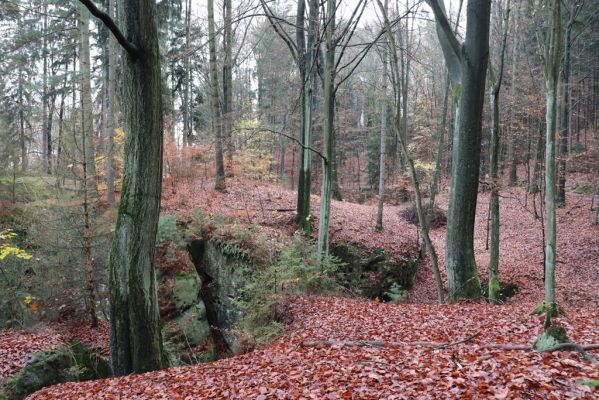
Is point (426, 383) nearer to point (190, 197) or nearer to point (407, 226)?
point (190, 197)

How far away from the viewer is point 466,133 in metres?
6.76

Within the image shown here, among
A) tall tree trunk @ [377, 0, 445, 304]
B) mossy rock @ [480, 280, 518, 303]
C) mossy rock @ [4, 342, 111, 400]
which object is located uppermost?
tall tree trunk @ [377, 0, 445, 304]

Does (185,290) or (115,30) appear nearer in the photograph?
(115,30)

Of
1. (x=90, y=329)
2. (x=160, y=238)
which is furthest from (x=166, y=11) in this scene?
(x=90, y=329)

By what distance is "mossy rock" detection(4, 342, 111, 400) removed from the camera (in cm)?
602

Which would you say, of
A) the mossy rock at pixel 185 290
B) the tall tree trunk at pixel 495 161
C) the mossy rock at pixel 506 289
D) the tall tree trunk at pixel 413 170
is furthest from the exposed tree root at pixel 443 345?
the mossy rock at pixel 506 289

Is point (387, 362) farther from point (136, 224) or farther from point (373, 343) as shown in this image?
point (136, 224)

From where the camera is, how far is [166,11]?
15.5 m

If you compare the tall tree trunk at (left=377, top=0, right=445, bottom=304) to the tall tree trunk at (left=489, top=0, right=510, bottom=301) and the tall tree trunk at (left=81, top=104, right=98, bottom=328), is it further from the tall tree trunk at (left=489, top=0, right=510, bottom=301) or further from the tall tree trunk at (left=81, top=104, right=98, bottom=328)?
the tall tree trunk at (left=81, top=104, right=98, bottom=328)

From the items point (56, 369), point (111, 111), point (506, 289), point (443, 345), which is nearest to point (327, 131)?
point (443, 345)

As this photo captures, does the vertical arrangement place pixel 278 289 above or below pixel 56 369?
above

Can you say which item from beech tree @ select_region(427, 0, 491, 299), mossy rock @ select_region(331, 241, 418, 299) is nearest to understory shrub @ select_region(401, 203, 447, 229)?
mossy rock @ select_region(331, 241, 418, 299)

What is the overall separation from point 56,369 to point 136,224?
3.60 m

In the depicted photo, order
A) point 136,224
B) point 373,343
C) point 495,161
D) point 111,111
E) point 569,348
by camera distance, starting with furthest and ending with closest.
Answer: point 111,111
point 495,161
point 136,224
point 373,343
point 569,348
